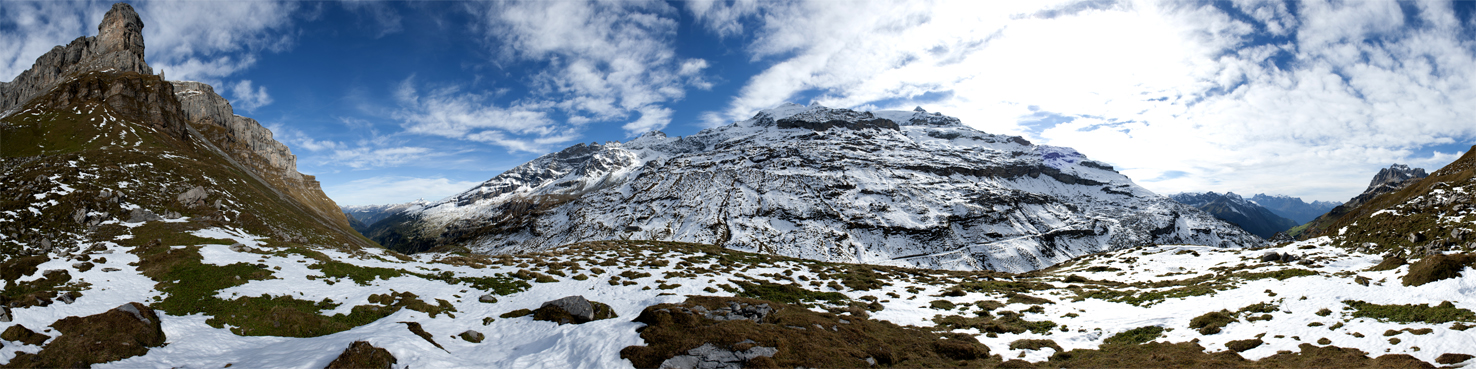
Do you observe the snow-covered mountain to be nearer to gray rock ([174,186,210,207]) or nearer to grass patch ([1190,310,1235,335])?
gray rock ([174,186,210,207])

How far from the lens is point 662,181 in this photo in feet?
632

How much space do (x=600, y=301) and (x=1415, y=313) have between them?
36975 mm

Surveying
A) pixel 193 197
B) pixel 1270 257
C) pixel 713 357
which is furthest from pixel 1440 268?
pixel 193 197

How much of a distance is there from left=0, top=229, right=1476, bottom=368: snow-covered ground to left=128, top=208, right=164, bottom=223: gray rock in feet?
21.1

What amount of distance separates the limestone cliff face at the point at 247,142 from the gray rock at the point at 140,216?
68982 mm

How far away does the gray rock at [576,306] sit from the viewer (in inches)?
822

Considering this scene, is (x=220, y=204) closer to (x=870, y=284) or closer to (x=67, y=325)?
(x=67, y=325)

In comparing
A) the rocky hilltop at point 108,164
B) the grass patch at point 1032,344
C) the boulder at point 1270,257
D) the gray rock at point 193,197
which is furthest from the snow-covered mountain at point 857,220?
the grass patch at point 1032,344

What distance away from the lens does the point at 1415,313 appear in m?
18.6

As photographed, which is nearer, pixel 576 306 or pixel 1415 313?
pixel 1415 313

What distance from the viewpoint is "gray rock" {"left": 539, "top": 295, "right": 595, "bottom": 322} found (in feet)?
68.5

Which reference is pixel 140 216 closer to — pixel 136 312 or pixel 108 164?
pixel 108 164

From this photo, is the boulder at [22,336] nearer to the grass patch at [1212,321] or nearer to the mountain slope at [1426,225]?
the grass patch at [1212,321]

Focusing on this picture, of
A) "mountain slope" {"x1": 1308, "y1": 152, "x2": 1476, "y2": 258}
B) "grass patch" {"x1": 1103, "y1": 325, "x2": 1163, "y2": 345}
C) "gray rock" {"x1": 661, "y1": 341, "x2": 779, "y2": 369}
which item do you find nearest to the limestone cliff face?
"gray rock" {"x1": 661, "y1": 341, "x2": 779, "y2": 369}
